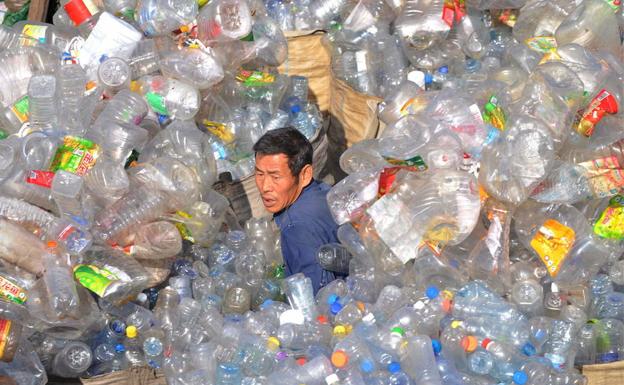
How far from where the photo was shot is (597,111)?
4.72 meters

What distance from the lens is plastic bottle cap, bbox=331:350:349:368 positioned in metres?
3.73

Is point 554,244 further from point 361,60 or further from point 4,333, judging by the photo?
point 4,333

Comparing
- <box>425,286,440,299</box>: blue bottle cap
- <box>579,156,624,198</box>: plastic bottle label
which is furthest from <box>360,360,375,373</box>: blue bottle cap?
<box>579,156,624,198</box>: plastic bottle label

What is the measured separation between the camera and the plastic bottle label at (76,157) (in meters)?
4.45

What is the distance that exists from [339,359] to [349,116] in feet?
8.25

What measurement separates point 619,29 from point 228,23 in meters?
2.31

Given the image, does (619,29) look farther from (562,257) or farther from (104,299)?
(104,299)

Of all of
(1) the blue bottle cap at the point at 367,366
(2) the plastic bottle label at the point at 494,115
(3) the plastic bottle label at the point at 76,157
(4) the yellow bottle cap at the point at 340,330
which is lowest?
(4) the yellow bottle cap at the point at 340,330

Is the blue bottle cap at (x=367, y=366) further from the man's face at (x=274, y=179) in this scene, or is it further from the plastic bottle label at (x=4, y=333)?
the plastic bottle label at (x=4, y=333)

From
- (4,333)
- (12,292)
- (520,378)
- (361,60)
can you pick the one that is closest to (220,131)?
(361,60)

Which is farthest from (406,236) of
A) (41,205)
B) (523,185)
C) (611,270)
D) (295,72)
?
(295,72)

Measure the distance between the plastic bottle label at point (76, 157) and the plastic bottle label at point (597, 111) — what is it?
8.00ft

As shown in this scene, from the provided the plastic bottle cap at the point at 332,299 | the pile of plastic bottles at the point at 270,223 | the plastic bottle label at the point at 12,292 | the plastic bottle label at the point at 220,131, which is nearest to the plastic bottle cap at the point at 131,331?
the pile of plastic bottles at the point at 270,223

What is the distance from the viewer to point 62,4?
18.6 ft
